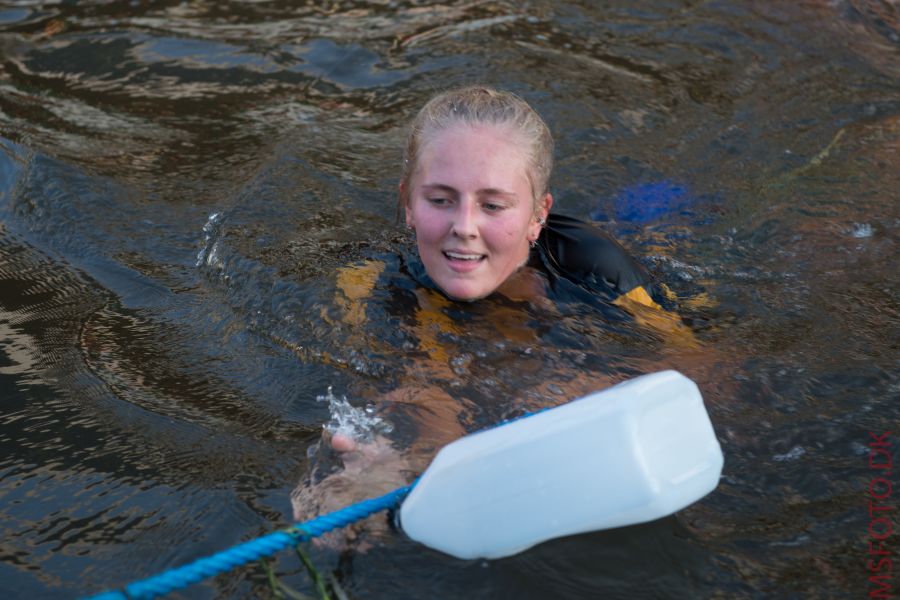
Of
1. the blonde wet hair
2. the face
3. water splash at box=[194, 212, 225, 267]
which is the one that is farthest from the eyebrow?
water splash at box=[194, 212, 225, 267]

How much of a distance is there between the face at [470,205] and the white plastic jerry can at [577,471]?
1.05 m

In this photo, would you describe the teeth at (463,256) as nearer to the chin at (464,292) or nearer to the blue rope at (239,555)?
the chin at (464,292)

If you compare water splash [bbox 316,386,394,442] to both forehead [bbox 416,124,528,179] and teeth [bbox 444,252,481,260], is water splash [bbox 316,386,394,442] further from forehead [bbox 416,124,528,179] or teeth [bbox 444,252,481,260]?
forehead [bbox 416,124,528,179]

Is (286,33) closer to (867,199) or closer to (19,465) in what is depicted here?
(867,199)

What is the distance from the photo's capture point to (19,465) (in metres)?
2.76

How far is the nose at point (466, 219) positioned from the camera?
10.2 feet

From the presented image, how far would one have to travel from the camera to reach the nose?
10.2 feet

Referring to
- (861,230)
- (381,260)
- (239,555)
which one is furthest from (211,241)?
(861,230)

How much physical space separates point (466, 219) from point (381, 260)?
66 cm

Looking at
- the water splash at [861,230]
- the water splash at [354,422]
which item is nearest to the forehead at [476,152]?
the water splash at [354,422]

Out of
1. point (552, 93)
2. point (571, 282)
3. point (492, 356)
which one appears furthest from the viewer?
point (552, 93)

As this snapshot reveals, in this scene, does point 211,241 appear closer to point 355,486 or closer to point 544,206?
point 544,206

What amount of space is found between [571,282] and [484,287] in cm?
35

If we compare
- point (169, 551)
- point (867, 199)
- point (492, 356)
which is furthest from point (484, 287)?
point (867, 199)
